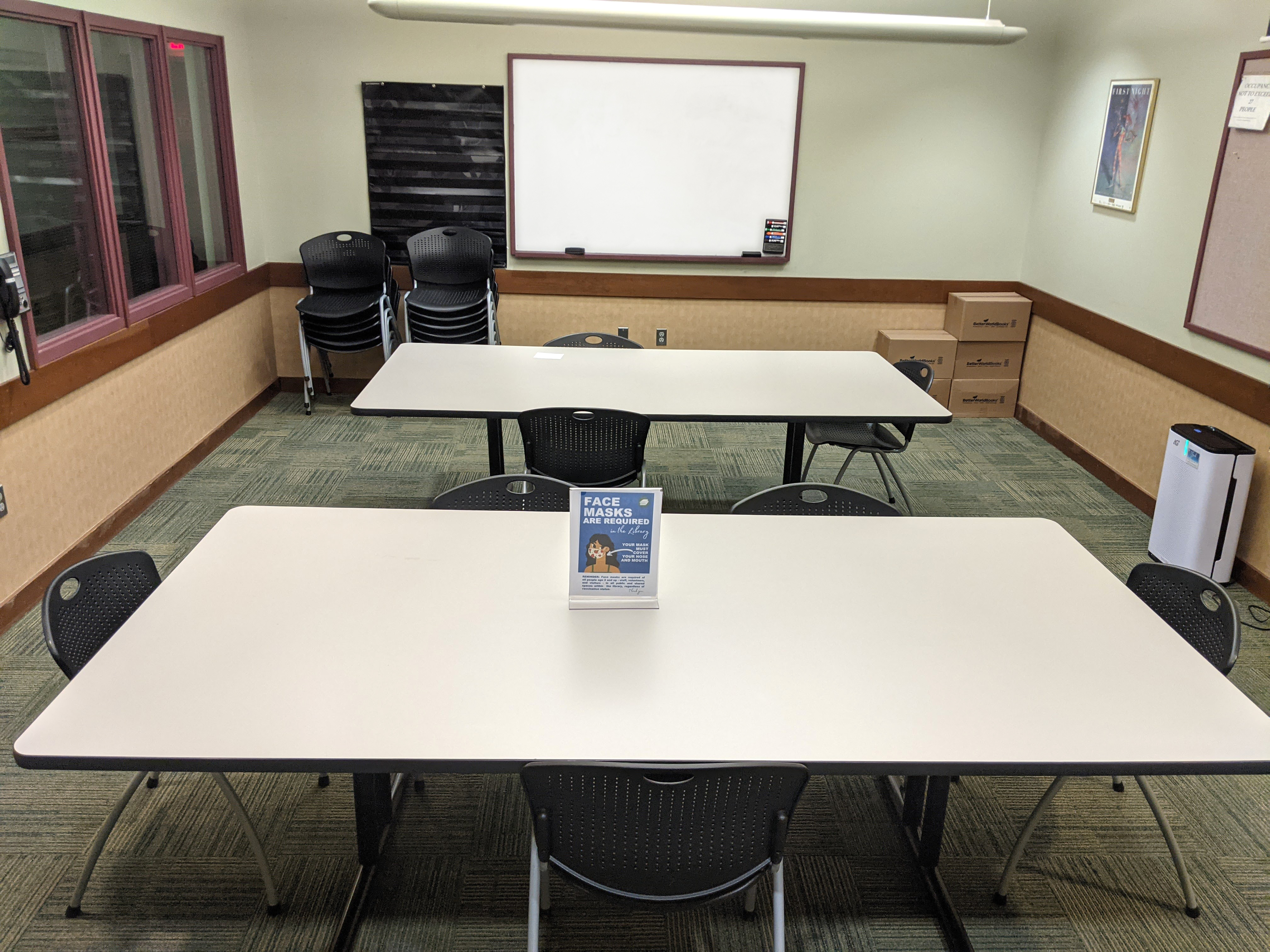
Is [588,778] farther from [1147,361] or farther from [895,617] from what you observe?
[1147,361]

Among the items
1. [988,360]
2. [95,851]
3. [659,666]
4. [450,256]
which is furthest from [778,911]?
[988,360]

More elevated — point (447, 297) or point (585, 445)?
point (447, 297)

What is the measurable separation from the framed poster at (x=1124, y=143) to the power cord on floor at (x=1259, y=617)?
7.71 feet

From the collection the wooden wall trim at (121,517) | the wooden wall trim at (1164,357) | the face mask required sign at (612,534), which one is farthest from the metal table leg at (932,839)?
the wooden wall trim at (121,517)

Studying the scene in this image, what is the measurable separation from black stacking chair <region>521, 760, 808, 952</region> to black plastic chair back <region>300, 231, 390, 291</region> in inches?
204

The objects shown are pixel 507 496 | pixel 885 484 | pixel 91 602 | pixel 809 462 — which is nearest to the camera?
pixel 91 602

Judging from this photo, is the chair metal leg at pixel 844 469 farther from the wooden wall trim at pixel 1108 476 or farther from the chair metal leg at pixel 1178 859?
the chair metal leg at pixel 1178 859

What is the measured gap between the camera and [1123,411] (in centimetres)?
550

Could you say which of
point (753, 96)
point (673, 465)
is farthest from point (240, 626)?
point (753, 96)

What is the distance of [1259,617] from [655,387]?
272cm

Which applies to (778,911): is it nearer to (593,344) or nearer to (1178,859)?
(1178,859)

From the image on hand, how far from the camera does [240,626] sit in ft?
7.31

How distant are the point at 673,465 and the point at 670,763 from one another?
4012 millimetres

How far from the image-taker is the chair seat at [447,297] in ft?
20.6
